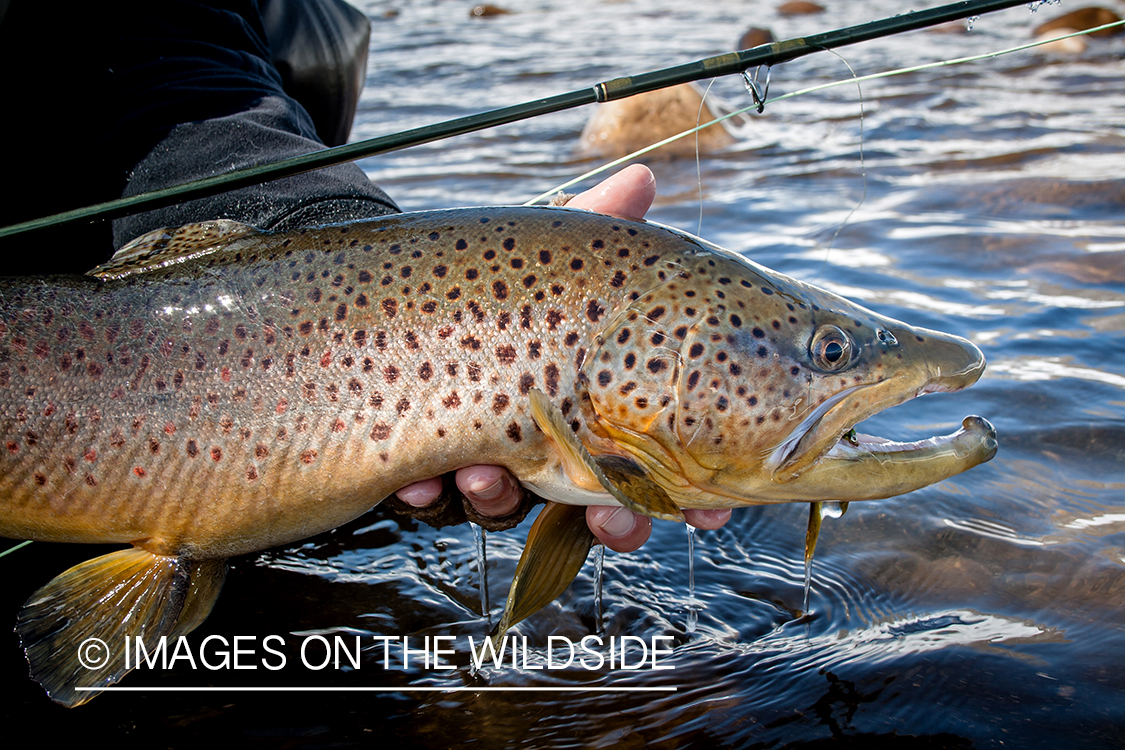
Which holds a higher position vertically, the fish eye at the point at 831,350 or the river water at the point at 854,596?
the fish eye at the point at 831,350

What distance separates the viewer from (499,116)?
2.75m

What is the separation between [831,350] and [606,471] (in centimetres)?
65

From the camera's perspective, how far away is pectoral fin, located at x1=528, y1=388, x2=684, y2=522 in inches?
84.1

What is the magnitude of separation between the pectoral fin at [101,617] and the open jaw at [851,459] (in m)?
1.60

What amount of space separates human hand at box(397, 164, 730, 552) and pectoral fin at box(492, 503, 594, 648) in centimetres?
5

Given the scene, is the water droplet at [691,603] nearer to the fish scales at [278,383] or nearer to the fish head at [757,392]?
the fish head at [757,392]

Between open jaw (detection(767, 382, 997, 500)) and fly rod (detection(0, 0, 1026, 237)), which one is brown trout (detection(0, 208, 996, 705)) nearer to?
open jaw (detection(767, 382, 997, 500))

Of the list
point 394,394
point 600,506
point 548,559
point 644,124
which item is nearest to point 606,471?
point 600,506

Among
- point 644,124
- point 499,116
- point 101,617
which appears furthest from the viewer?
point 644,124

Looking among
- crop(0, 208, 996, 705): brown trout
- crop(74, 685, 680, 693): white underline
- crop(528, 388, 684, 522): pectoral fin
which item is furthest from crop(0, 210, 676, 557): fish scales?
crop(74, 685, 680, 693): white underline

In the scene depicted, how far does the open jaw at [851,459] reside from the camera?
2332 millimetres

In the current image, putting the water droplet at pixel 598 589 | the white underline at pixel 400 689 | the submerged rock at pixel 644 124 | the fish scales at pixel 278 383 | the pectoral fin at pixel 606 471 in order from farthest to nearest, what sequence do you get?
the submerged rock at pixel 644 124 < the water droplet at pixel 598 589 < the white underline at pixel 400 689 < the fish scales at pixel 278 383 < the pectoral fin at pixel 606 471

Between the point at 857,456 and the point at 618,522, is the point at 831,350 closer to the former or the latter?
the point at 857,456

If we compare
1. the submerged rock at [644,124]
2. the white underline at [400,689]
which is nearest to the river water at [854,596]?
the white underline at [400,689]
